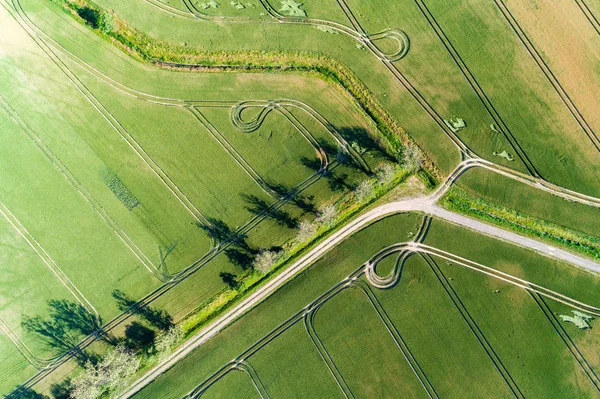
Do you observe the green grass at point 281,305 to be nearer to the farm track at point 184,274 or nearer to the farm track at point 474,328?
the farm track at point 474,328

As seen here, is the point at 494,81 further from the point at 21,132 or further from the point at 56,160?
the point at 21,132

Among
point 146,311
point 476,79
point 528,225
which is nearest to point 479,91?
point 476,79

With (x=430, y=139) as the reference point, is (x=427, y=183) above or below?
below

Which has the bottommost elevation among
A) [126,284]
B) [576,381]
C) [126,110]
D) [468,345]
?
[576,381]

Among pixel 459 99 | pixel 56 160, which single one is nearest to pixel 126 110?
pixel 56 160

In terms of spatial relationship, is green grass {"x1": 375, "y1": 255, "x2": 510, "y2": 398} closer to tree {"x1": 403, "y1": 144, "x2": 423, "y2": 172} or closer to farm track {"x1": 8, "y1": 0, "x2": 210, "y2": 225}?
tree {"x1": 403, "y1": 144, "x2": 423, "y2": 172}

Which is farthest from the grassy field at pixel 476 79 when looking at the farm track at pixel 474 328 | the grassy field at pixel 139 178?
the farm track at pixel 474 328
